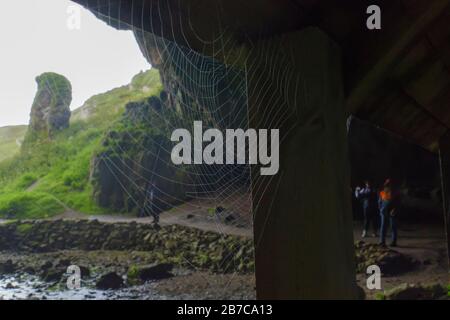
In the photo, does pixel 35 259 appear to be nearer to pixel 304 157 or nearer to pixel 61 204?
pixel 61 204

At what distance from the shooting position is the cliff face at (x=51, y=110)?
73.1ft

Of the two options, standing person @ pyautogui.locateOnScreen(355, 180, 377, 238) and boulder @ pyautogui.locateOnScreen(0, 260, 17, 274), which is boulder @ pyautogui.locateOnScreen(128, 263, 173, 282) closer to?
standing person @ pyautogui.locateOnScreen(355, 180, 377, 238)

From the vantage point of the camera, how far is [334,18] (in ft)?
1.84

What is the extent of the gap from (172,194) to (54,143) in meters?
14.8

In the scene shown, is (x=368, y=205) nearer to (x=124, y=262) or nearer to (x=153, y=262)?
(x=153, y=262)

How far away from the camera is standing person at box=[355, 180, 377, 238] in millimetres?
6721

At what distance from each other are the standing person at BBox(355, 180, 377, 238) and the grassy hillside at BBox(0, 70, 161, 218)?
393 inches

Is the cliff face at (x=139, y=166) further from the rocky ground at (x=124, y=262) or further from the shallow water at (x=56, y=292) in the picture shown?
the shallow water at (x=56, y=292)

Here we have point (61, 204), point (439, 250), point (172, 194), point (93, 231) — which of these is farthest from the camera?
point (61, 204)

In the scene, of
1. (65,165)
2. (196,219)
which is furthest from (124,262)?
(65,165)

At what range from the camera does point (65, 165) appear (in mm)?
18688

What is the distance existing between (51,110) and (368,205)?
66.7ft

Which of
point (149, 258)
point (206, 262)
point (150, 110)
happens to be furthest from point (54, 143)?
point (206, 262)

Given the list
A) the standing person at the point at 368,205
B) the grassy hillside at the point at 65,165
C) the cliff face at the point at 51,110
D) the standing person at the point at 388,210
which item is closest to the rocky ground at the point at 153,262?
the standing person at the point at 388,210
